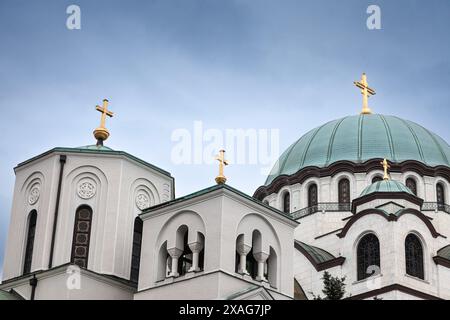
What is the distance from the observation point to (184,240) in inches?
963

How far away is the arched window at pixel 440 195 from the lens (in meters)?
37.4

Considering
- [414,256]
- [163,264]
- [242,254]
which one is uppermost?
[414,256]

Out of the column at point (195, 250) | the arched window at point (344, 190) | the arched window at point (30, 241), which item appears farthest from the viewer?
the arched window at point (344, 190)

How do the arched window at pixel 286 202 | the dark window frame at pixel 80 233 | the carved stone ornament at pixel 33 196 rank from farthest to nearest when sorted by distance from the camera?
the arched window at pixel 286 202 → the carved stone ornament at pixel 33 196 → the dark window frame at pixel 80 233

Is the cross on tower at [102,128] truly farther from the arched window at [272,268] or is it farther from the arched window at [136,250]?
the arched window at [272,268]

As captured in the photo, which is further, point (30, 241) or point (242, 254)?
point (30, 241)

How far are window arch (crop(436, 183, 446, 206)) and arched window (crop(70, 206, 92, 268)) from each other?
662 inches

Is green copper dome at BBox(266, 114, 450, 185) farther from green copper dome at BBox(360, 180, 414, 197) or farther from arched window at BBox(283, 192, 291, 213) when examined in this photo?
green copper dome at BBox(360, 180, 414, 197)

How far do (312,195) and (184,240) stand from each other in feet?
48.5

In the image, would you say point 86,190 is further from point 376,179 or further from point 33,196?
point 376,179

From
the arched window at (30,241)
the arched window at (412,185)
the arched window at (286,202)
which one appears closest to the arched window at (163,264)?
the arched window at (30,241)

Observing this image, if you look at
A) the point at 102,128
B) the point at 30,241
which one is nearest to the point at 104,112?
the point at 102,128

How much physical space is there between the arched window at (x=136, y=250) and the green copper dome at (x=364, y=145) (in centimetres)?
1374
